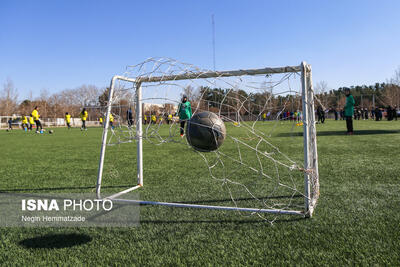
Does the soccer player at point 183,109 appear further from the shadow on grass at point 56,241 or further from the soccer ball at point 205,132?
the shadow on grass at point 56,241

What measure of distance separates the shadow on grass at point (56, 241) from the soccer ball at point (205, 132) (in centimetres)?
159

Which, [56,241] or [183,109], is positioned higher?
[183,109]

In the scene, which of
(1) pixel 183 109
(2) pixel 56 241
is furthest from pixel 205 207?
(1) pixel 183 109

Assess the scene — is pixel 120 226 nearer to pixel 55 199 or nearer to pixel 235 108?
pixel 55 199

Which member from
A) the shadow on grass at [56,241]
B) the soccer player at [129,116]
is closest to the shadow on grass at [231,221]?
the shadow on grass at [56,241]

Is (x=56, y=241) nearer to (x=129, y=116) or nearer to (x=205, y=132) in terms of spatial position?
(x=205, y=132)

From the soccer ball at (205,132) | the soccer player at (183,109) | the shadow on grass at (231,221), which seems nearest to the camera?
the shadow on grass at (231,221)

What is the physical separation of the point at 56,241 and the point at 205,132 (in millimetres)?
1923

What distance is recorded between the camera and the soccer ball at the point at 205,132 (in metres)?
3.51

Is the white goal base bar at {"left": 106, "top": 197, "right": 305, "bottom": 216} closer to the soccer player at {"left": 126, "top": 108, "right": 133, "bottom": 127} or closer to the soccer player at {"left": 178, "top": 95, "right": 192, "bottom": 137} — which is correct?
the soccer player at {"left": 178, "top": 95, "right": 192, "bottom": 137}

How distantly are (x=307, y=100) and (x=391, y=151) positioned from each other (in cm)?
580

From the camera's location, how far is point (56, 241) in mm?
2775

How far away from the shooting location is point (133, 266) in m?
2.27

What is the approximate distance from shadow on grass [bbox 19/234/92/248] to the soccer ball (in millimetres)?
1588
